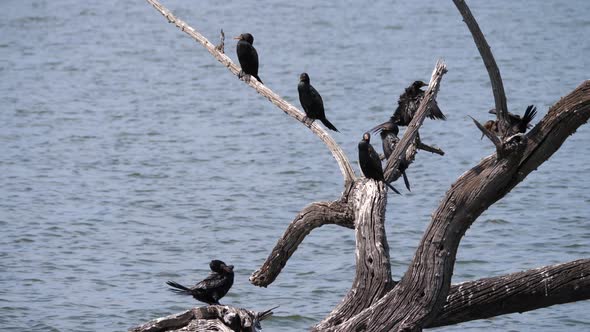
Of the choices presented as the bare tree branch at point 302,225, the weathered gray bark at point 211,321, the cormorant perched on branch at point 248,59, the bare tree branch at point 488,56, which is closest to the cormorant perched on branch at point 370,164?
the bare tree branch at point 302,225

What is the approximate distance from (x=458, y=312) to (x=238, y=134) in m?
12.1

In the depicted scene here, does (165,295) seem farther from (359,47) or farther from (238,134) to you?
(359,47)

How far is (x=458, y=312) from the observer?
5844 mm

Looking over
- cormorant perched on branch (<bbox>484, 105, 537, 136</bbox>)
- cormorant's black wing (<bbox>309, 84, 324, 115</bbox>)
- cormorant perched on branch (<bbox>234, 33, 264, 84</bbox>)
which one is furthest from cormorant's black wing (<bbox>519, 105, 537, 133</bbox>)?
cormorant perched on branch (<bbox>234, 33, 264, 84</bbox>)

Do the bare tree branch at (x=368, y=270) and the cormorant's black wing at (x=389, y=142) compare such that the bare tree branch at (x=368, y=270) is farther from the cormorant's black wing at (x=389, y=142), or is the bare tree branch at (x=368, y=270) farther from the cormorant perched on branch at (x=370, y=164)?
the cormorant's black wing at (x=389, y=142)

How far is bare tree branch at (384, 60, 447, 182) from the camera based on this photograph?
595cm

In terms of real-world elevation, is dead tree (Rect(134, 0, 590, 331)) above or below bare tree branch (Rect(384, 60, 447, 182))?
below

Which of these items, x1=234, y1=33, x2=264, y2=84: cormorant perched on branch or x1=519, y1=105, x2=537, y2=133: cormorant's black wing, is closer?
x1=519, y1=105, x2=537, y2=133: cormorant's black wing

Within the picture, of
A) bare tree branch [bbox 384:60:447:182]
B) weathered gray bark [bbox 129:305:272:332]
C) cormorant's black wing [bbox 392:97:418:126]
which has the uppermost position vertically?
cormorant's black wing [bbox 392:97:418:126]

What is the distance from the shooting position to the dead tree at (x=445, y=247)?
202 inches

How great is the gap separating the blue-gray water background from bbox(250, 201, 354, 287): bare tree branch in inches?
108

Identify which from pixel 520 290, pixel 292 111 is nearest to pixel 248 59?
pixel 292 111

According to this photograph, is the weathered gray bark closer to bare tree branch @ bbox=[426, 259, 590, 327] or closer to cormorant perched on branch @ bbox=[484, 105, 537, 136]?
bare tree branch @ bbox=[426, 259, 590, 327]

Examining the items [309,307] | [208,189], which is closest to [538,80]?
[208,189]
